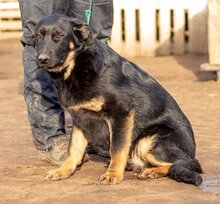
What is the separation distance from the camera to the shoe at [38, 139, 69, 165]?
19.8 ft

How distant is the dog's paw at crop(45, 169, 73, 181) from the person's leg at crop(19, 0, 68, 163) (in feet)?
1.53

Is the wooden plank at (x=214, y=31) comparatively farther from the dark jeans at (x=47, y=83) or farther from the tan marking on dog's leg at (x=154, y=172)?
the tan marking on dog's leg at (x=154, y=172)

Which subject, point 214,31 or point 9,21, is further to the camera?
point 9,21

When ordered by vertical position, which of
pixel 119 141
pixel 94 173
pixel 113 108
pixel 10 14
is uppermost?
pixel 113 108

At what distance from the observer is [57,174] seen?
552 centimetres

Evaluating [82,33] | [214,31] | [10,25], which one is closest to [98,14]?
[82,33]

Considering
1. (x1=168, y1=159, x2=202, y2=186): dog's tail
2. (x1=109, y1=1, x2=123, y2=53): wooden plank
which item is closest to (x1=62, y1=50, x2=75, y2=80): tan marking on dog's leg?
(x1=168, y1=159, x2=202, y2=186): dog's tail

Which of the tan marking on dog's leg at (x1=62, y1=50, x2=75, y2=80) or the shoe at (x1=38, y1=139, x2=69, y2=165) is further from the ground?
the tan marking on dog's leg at (x1=62, y1=50, x2=75, y2=80)

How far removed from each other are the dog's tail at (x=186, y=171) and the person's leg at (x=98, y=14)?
1347 millimetres

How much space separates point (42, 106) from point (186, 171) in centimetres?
149

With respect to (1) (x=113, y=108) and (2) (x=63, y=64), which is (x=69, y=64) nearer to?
(2) (x=63, y=64)

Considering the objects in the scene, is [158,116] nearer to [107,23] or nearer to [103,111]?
[103,111]

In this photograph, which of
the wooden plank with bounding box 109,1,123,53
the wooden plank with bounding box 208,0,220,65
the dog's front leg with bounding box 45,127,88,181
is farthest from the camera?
the wooden plank with bounding box 109,1,123,53

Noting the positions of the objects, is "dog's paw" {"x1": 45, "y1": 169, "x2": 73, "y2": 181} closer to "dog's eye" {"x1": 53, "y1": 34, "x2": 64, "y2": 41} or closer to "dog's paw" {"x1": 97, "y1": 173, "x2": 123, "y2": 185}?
"dog's paw" {"x1": 97, "y1": 173, "x2": 123, "y2": 185}
